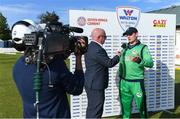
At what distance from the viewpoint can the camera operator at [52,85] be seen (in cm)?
347

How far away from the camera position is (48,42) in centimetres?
331

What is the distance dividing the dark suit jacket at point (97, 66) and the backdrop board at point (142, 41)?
119 cm

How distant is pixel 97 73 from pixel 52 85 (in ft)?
11.8

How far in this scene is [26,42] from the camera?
131 inches

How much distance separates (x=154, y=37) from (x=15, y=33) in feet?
21.5

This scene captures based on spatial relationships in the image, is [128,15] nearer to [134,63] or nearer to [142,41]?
[142,41]

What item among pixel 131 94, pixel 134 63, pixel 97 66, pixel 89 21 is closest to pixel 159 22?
pixel 89 21

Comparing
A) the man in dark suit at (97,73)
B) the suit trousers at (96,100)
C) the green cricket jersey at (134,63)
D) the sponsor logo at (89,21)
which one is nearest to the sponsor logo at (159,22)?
the sponsor logo at (89,21)

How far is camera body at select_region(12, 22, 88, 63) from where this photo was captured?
330cm

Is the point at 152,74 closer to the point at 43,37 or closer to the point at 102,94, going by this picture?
the point at 102,94

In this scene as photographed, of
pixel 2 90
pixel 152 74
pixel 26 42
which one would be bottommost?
pixel 2 90

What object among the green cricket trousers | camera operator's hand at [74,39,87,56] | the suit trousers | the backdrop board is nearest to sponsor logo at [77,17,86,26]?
the backdrop board

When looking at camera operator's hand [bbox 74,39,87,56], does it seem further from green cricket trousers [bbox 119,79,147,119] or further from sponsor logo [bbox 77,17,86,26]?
sponsor logo [bbox 77,17,86,26]

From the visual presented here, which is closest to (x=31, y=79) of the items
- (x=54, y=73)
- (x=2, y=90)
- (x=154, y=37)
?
(x=54, y=73)
